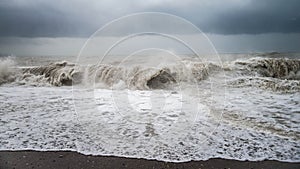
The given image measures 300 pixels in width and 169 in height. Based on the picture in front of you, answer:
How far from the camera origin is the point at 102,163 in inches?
92.1

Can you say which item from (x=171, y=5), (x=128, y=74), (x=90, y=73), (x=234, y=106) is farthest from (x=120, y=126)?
(x=90, y=73)

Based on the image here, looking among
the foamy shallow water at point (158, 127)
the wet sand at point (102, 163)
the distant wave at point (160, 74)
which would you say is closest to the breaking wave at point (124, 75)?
the distant wave at point (160, 74)

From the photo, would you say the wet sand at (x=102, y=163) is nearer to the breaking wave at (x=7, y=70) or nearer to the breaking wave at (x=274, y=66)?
the breaking wave at (x=7, y=70)

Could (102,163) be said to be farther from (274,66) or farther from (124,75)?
(274,66)

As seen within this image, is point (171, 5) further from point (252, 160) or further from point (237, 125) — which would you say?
point (252, 160)

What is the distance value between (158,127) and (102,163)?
1.04m

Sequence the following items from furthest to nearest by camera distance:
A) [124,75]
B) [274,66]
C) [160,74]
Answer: [274,66] < [124,75] < [160,74]

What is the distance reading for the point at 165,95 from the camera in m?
5.04

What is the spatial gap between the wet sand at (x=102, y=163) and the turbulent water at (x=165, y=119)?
99 mm

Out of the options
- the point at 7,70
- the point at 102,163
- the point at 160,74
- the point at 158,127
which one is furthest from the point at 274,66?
the point at 7,70

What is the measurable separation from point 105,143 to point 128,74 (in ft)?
14.7

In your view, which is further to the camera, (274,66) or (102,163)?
(274,66)

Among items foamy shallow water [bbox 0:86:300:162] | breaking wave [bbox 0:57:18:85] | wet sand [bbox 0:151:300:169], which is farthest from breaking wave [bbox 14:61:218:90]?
wet sand [bbox 0:151:300:169]

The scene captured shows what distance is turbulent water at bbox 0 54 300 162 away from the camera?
2.65m
